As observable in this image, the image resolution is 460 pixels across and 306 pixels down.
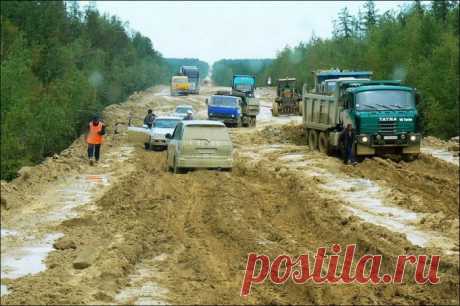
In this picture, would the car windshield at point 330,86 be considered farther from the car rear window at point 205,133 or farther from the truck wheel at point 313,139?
the car rear window at point 205,133

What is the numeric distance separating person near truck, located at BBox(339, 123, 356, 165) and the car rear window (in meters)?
4.84

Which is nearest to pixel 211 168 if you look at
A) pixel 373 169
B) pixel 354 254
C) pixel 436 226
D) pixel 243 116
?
pixel 373 169

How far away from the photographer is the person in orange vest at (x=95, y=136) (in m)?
25.3

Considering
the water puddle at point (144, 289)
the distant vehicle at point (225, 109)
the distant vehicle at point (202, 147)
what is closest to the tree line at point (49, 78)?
the distant vehicle at point (225, 109)

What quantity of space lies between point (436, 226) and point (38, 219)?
8.06 metres

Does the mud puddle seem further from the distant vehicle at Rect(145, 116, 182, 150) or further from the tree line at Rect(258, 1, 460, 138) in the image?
the tree line at Rect(258, 1, 460, 138)

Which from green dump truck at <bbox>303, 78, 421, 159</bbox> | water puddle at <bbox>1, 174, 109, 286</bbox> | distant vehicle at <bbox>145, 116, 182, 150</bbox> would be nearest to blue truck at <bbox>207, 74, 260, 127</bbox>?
distant vehicle at <bbox>145, 116, 182, 150</bbox>

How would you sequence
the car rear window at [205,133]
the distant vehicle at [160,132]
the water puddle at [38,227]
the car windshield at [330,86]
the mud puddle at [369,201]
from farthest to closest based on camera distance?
the distant vehicle at [160,132]
the car windshield at [330,86]
the car rear window at [205,133]
the mud puddle at [369,201]
the water puddle at [38,227]

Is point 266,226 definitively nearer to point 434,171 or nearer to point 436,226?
point 436,226

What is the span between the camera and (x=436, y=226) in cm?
1517

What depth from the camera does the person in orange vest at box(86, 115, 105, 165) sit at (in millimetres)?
25297

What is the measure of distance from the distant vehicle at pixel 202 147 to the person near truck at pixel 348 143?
477 centimetres

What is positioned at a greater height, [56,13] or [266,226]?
[56,13]

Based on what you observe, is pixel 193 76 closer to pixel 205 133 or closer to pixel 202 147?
pixel 205 133
